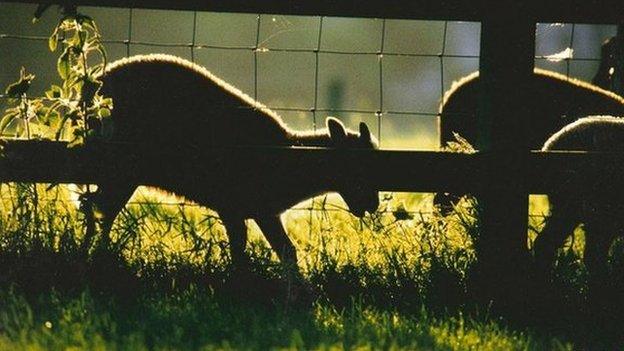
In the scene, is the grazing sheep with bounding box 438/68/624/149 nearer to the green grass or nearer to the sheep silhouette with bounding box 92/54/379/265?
the sheep silhouette with bounding box 92/54/379/265

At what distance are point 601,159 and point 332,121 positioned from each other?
9.49ft

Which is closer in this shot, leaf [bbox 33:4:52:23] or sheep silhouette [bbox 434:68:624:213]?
leaf [bbox 33:4:52:23]

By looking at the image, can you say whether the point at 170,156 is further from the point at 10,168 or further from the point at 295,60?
the point at 295,60

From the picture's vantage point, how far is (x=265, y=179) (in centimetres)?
555

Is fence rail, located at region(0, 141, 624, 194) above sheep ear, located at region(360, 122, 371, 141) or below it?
below

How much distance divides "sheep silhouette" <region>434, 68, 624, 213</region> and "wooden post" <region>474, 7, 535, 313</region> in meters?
3.04

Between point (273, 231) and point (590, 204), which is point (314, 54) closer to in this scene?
point (273, 231)

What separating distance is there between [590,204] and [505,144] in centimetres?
75

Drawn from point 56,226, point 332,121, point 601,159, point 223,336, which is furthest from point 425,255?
point 332,121

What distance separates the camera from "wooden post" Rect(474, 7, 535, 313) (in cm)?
537

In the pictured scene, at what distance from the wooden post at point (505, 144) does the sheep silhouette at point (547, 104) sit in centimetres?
304

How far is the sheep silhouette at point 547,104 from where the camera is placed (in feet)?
28.2

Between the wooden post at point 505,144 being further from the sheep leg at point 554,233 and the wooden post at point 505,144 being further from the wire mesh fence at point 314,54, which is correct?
the wire mesh fence at point 314,54

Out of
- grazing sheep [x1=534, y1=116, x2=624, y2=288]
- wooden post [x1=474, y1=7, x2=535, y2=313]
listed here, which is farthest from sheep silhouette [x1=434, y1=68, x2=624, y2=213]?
wooden post [x1=474, y1=7, x2=535, y2=313]
